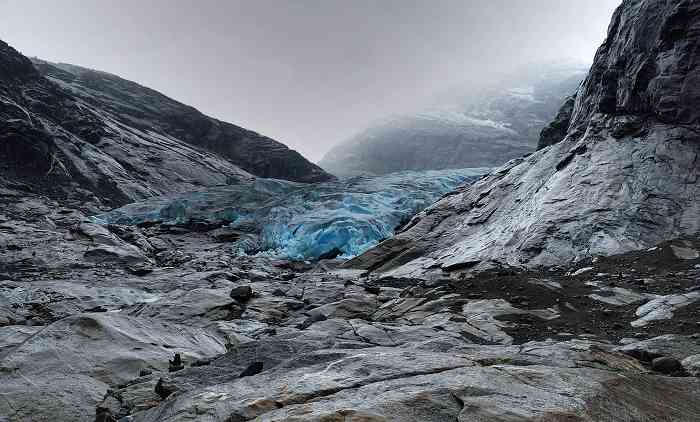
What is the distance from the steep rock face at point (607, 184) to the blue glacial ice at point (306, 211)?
6.66 m

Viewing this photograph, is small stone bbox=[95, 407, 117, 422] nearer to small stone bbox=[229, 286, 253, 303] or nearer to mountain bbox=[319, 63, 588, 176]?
small stone bbox=[229, 286, 253, 303]

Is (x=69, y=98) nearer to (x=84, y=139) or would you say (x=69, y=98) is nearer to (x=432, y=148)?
(x=84, y=139)

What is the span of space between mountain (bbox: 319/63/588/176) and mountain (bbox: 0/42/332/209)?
84.1ft

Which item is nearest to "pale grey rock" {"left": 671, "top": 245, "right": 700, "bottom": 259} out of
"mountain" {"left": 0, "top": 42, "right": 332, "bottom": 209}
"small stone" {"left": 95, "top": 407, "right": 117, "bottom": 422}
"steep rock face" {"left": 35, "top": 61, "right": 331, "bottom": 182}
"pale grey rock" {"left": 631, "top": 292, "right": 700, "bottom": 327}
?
"pale grey rock" {"left": 631, "top": 292, "right": 700, "bottom": 327}

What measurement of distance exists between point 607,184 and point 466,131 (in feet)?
247

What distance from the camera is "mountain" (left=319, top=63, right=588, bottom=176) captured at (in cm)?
8406

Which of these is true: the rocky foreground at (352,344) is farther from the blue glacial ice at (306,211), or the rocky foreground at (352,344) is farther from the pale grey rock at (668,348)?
the blue glacial ice at (306,211)

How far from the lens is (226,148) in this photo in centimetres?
7412

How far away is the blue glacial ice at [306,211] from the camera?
2934 cm

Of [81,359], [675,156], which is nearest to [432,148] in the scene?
[675,156]

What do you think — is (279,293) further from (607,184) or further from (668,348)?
(607,184)

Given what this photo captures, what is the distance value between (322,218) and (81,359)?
80.7 feet

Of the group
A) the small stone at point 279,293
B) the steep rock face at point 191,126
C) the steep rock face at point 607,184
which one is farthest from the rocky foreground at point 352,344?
the steep rock face at point 191,126

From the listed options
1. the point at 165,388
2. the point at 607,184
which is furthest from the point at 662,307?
the point at 165,388
